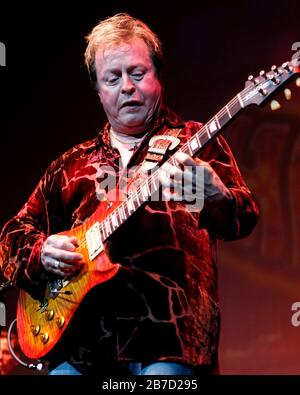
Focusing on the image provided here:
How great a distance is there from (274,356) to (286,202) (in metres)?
0.74

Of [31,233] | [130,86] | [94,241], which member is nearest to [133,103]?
[130,86]

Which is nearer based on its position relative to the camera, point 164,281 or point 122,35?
point 164,281

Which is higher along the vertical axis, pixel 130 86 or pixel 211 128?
pixel 130 86

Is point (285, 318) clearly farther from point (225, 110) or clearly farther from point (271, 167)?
point (225, 110)

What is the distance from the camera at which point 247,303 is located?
3691 mm

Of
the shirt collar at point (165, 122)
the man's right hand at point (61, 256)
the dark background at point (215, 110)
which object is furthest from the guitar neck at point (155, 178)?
the dark background at point (215, 110)

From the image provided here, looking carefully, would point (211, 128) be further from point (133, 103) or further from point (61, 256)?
point (61, 256)

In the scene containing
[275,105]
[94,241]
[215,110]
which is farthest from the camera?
[215,110]

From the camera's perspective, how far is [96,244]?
8.48 ft

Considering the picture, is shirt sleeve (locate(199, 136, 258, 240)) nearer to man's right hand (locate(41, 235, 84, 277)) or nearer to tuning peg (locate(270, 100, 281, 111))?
tuning peg (locate(270, 100, 281, 111))

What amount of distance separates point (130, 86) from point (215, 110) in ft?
4.01

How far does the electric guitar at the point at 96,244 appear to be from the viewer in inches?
91.1

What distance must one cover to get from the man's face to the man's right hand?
0.45 meters

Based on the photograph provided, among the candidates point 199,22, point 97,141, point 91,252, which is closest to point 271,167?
point 199,22
